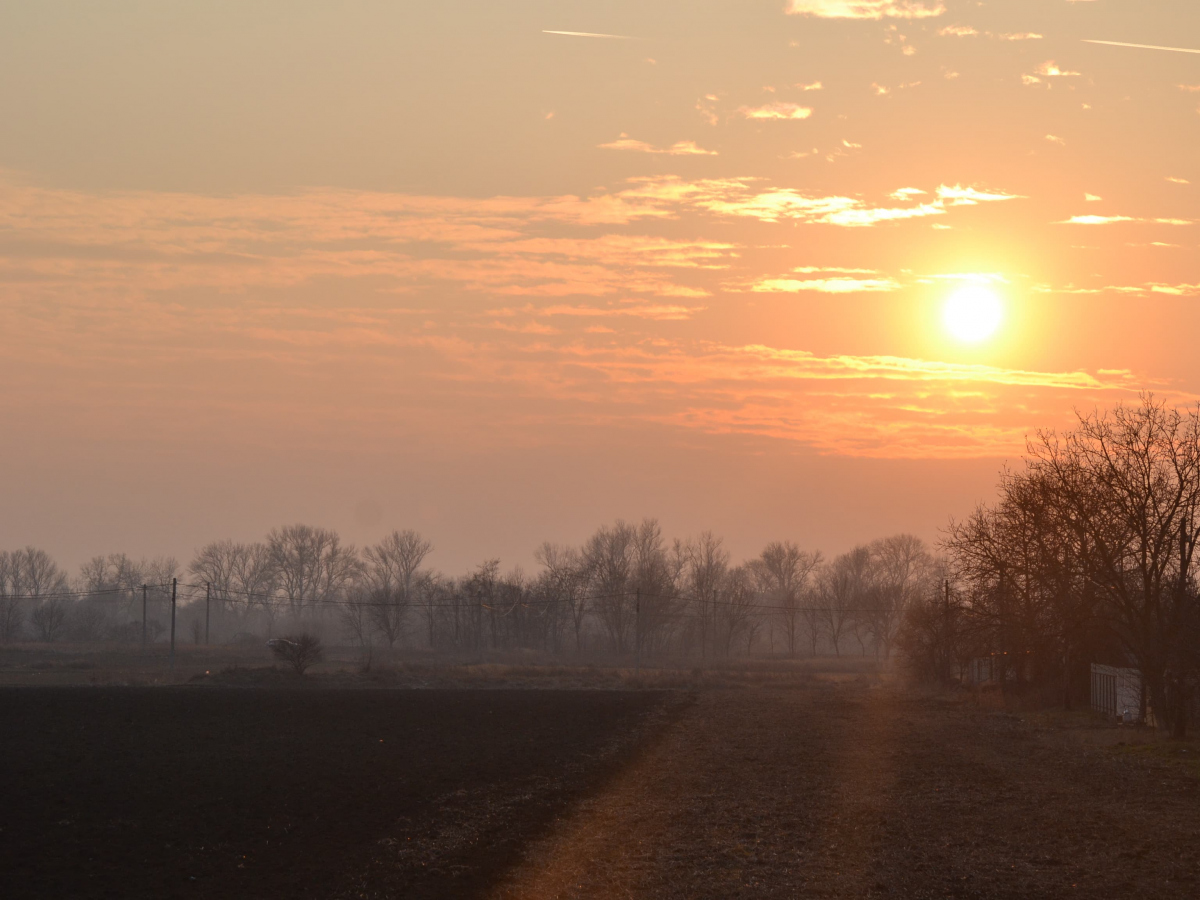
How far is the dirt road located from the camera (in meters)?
12.1

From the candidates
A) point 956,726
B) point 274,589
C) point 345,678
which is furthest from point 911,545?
point 956,726

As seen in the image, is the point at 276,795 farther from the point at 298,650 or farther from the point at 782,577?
the point at 782,577

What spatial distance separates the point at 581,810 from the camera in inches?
675

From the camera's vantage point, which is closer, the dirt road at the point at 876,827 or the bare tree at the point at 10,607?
the dirt road at the point at 876,827

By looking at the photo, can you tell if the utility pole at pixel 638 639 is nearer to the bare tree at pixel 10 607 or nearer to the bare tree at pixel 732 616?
the bare tree at pixel 732 616

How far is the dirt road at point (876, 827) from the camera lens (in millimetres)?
12078

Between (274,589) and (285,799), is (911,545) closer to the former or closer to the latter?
(274,589)

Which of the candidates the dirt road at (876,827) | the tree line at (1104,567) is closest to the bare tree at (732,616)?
the tree line at (1104,567)

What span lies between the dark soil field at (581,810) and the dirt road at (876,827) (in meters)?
Result: 0.06

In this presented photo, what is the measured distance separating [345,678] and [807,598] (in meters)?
88.1

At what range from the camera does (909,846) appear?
14172mm

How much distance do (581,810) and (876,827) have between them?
4.38 metres

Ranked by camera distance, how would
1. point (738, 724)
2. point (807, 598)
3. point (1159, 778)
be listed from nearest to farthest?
point (1159, 778), point (738, 724), point (807, 598)

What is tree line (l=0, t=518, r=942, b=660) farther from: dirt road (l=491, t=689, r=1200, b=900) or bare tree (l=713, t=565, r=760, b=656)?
dirt road (l=491, t=689, r=1200, b=900)
